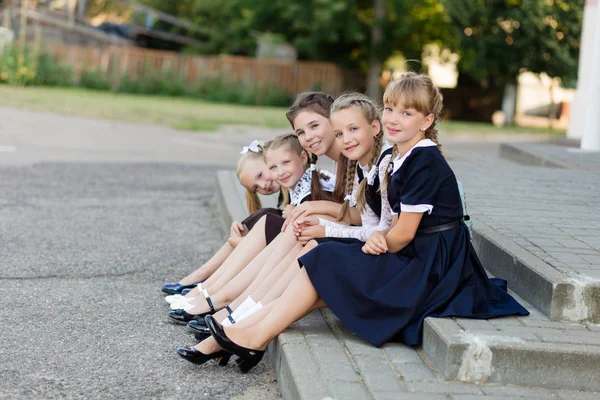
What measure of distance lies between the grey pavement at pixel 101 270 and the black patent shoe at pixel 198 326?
72 mm

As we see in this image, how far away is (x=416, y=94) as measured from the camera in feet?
12.6

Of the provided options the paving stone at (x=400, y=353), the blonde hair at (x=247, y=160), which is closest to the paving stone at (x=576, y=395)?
the paving stone at (x=400, y=353)

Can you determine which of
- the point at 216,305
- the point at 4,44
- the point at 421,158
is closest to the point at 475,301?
the point at 421,158

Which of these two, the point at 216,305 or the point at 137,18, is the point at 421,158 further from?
the point at 137,18

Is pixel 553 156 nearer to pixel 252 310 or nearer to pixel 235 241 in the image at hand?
pixel 235 241

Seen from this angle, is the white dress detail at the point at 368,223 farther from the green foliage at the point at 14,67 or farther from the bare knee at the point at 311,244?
the green foliage at the point at 14,67

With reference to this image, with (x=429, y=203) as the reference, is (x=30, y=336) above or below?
below

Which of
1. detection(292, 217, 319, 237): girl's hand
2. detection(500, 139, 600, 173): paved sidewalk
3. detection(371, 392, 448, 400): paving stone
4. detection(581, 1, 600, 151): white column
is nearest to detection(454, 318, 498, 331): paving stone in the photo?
detection(371, 392, 448, 400): paving stone

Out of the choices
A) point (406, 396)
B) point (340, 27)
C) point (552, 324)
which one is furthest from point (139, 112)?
point (406, 396)

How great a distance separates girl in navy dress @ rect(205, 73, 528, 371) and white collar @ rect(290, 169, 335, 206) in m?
1.03

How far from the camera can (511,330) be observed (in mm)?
3586

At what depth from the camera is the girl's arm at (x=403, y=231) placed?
3.79 m

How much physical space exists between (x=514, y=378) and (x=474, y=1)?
2154 centimetres

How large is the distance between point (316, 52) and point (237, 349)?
90.4 ft
